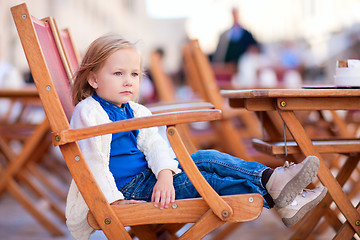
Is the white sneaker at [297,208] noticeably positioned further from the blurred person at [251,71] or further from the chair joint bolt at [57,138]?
the blurred person at [251,71]

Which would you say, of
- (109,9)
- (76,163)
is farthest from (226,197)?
(109,9)

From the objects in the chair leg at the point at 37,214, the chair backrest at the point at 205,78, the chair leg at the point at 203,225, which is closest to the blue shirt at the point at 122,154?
the chair leg at the point at 203,225

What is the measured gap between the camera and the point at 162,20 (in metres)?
38.0

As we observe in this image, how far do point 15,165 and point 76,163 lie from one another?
5.56ft

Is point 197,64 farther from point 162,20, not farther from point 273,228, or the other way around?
point 162,20

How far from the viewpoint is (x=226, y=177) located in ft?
5.08

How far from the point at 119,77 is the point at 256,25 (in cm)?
2163

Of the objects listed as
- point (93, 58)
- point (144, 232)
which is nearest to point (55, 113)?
point (93, 58)

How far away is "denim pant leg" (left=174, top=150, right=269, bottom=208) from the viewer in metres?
1.51

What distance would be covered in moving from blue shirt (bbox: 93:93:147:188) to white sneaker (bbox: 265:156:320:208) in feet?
1.47

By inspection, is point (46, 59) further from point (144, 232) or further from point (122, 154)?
point (144, 232)

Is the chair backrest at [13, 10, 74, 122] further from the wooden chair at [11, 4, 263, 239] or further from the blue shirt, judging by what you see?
the blue shirt

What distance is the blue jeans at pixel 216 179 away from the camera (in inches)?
59.6

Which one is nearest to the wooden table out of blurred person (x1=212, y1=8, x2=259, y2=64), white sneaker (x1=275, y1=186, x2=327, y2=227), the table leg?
the table leg
